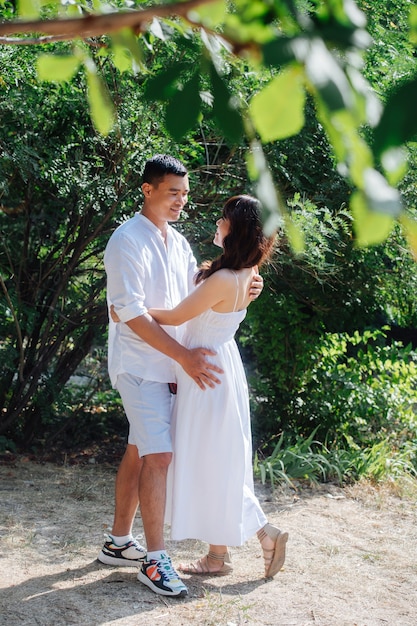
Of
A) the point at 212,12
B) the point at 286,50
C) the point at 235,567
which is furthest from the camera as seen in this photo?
the point at 235,567

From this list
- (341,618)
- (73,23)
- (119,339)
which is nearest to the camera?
(73,23)

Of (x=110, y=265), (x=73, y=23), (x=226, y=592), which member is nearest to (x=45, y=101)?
(x=110, y=265)

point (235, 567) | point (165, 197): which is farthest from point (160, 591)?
point (165, 197)

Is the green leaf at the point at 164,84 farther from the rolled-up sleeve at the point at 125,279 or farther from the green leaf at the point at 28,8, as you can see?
the rolled-up sleeve at the point at 125,279

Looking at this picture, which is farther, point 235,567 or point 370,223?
point 235,567

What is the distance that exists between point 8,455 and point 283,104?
562 cm

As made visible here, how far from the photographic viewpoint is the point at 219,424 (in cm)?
397

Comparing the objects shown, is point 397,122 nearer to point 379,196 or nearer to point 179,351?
point 379,196

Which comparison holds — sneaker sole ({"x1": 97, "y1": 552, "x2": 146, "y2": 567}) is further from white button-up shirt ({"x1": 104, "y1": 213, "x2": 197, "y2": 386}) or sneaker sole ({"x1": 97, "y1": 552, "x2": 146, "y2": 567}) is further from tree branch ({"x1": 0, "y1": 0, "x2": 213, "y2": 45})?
tree branch ({"x1": 0, "y1": 0, "x2": 213, "y2": 45})

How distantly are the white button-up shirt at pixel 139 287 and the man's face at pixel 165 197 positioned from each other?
0.06m

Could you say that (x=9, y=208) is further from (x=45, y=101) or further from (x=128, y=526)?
(x=128, y=526)

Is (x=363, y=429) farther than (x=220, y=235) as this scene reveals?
Yes

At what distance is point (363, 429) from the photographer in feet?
21.9

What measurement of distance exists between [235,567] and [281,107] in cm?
362
